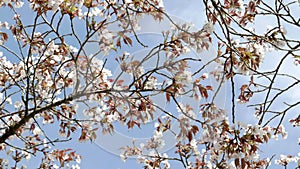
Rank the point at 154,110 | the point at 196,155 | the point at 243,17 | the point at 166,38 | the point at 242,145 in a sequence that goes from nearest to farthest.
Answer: the point at 242,145
the point at 166,38
the point at 154,110
the point at 243,17
the point at 196,155

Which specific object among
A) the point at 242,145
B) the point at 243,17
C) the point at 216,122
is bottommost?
the point at 242,145

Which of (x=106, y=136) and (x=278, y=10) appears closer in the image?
(x=278, y=10)

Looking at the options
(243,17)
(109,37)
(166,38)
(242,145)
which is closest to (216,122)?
(242,145)

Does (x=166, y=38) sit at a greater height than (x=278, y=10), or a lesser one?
lesser

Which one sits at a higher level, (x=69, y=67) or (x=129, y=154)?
(x=69, y=67)

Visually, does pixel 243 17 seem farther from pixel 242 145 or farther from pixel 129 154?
pixel 129 154

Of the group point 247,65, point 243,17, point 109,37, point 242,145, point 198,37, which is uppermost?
point 243,17

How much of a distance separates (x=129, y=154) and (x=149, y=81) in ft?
4.22

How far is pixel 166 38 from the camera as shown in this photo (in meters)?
2.37

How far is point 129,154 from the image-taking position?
3.56 metres

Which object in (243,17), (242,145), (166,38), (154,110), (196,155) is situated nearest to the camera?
(242,145)

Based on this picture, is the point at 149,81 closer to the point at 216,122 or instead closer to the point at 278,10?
the point at 216,122

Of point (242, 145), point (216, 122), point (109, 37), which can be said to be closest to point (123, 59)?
point (109, 37)

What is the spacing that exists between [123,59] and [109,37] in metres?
0.17
